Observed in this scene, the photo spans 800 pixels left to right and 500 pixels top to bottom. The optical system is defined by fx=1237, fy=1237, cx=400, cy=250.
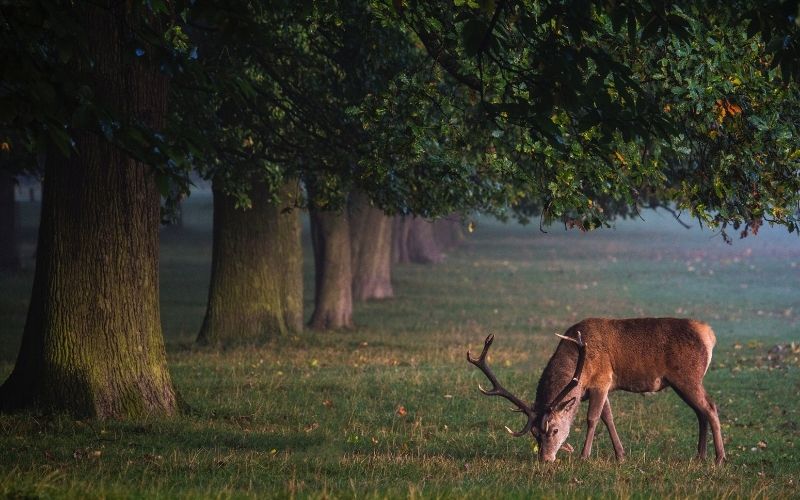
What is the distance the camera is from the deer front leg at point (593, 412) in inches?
497

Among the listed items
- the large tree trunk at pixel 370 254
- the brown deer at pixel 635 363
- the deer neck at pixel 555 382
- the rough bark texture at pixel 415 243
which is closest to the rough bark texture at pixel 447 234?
the rough bark texture at pixel 415 243

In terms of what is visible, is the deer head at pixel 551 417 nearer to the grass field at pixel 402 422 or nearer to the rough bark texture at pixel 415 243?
the grass field at pixel 402 422

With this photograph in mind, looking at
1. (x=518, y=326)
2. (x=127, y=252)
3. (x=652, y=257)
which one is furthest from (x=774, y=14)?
(x=652, y=257)

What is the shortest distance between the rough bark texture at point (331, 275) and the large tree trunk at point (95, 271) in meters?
15.6

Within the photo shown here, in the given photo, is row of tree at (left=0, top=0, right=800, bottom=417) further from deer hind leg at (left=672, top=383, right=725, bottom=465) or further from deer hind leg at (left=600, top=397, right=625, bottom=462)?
deer hind leg at (left=600, top=397, right=625, bottom=462)

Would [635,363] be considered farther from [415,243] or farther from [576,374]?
[415,243]

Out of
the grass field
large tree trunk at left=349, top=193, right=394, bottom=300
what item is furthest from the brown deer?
large tree trunk at left=349, top=193, right=394, bottom=300

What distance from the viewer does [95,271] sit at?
1319 centimetres

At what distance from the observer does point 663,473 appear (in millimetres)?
11273

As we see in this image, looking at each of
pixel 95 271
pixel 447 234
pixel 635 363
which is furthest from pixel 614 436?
pixel 447 234

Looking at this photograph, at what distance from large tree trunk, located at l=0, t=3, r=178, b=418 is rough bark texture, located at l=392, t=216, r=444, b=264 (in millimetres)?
38078

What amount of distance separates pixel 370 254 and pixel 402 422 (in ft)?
73.5

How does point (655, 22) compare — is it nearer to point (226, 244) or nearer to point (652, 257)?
point (226, 244)

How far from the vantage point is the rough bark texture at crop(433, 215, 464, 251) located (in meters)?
61.5
